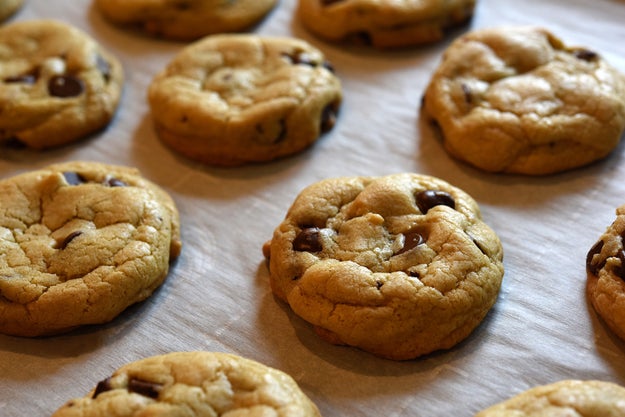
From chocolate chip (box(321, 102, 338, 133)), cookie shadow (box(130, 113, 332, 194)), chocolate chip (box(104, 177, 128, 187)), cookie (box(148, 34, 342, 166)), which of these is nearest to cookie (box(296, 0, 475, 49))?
cookie (box(148, 34, 342, 166))

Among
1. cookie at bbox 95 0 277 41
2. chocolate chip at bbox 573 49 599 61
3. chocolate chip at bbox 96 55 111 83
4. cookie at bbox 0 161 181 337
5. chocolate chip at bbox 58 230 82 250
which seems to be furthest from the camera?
cookie at bbox 95 0 277 41

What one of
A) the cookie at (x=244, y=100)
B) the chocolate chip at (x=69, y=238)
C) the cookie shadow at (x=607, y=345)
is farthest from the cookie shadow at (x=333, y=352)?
the cookie at (x=244, y=100)

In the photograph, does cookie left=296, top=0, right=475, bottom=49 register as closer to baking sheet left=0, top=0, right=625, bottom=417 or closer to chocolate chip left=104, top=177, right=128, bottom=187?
baking sheet left=0, top=0, right=625, bottom=417

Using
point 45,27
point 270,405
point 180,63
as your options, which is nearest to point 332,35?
point 180,63

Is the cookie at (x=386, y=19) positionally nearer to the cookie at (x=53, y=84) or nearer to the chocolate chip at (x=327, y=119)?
the chocolate chip at (x=327, y=119)

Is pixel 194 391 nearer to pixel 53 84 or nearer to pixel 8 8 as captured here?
pixel 53 84

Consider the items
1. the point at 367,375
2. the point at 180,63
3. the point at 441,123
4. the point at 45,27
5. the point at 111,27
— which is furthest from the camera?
the point at 111,27

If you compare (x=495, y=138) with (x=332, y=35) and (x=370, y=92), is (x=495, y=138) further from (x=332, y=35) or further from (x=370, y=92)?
(x=332, y=35)
